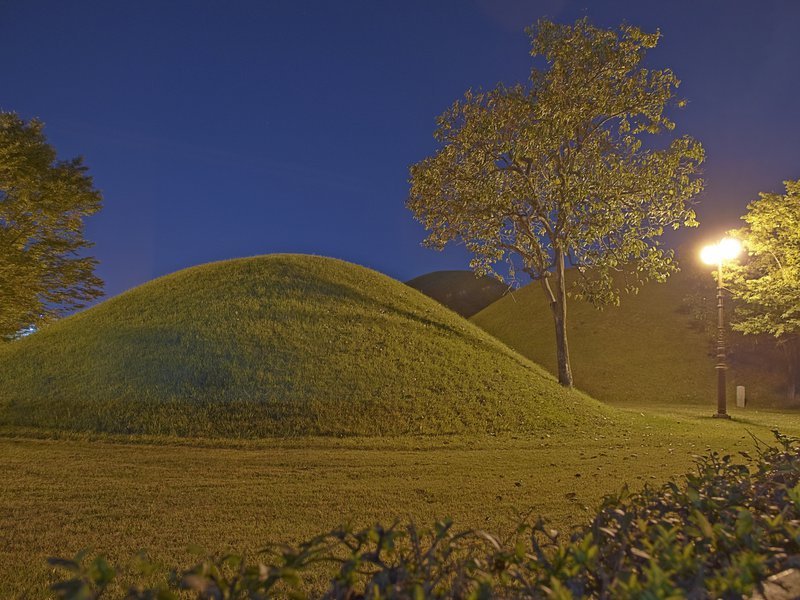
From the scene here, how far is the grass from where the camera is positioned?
27.0ft

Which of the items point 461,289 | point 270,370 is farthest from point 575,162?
point 461,289

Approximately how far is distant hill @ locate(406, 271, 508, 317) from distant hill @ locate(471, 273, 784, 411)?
30.9m

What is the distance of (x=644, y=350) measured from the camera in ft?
153

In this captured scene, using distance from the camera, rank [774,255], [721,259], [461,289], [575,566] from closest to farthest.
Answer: [575,566], [721,259], [774,255], [461,289]

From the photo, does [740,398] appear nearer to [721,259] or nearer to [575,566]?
[721,259]

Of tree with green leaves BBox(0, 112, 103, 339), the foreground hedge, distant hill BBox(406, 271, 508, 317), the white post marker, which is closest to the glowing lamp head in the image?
the white post marker

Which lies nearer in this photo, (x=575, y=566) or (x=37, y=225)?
(x=575, y=566)

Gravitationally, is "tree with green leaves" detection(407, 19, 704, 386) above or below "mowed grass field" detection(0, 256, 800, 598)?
above

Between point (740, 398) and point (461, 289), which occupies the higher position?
point (461, 289)

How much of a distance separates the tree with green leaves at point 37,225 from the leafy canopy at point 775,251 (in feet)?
135

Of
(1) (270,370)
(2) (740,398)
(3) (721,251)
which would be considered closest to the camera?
(1) (270,370)

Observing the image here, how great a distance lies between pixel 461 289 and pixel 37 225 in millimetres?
74253

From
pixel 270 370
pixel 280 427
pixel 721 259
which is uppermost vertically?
pixel 721 259

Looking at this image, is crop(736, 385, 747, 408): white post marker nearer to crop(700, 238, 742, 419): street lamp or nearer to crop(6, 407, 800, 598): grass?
crop(700, 238, 742, 419): street lamp
